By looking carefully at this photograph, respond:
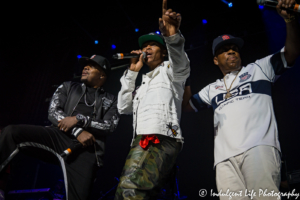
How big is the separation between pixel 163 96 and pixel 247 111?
704 millimetres

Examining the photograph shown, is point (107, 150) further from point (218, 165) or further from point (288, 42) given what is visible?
point (288, 42)

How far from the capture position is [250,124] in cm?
164

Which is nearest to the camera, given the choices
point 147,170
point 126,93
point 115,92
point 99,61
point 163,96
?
point 147,170

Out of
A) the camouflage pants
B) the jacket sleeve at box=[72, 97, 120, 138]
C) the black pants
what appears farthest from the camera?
the jacket sleeve at box=[72, 97, 120, 138]

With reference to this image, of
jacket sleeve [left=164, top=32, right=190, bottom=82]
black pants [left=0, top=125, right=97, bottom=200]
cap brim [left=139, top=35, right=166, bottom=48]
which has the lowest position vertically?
black pants [left=0, top=125, right=97, bottom=200]

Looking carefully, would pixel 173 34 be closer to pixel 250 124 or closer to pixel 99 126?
pixel 250 124

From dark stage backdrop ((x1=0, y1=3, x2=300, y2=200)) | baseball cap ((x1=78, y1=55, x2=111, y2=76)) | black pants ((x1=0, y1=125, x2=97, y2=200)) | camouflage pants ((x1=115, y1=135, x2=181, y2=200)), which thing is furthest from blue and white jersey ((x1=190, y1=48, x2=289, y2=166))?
baseball cap ((x1=78, y1=55, x2=111, y2=76))

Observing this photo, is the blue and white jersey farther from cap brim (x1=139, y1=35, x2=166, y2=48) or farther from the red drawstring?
cap brim (x1=139, y1=35, x2=166, y2=48)

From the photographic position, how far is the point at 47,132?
2191 mm

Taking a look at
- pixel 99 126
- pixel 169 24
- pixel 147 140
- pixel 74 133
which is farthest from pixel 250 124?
pixel 74 133

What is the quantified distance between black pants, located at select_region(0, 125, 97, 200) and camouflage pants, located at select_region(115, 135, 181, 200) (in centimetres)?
93

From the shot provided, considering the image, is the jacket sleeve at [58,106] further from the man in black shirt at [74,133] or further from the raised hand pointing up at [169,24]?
the raised hand pointing up at [169,24]

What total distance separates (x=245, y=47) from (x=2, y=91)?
15.2ft

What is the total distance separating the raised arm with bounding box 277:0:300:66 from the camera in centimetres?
157
